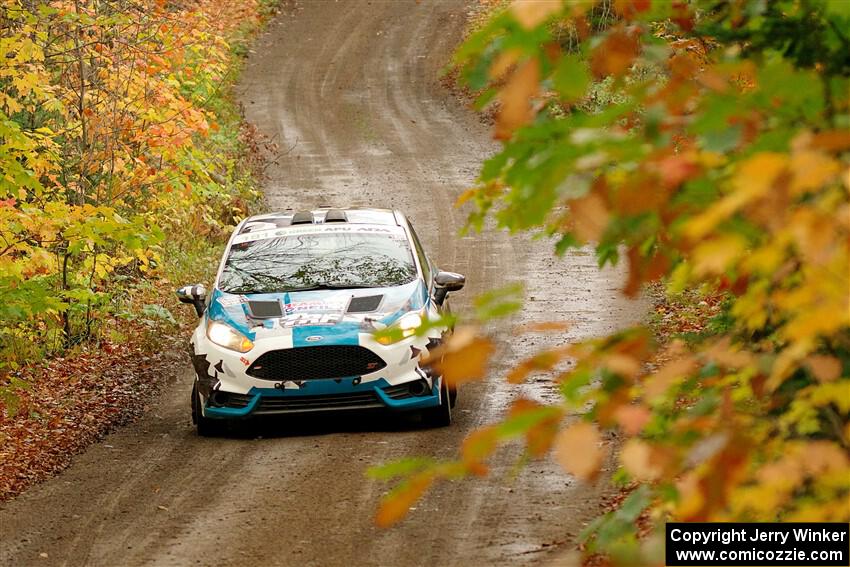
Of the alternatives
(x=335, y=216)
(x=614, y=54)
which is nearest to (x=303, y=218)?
(x=335, y=216)

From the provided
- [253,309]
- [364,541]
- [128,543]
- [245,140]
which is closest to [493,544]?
[364,541]

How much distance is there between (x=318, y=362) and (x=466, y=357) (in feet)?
24.7

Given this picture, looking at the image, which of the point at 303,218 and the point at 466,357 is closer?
the point at 466,357

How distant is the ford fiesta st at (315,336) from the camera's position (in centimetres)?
1002

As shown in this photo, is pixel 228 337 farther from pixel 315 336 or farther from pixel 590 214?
pixel 590 214

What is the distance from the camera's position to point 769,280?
280 cm

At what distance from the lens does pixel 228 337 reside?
10.3m

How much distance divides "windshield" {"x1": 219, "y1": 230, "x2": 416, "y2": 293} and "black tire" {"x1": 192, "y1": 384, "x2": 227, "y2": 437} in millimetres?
1046

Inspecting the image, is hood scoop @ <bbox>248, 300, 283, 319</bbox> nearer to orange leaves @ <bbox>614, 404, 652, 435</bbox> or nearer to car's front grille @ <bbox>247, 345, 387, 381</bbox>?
car's front grille @ <bbox>247, 345, 387, 381</bbox>

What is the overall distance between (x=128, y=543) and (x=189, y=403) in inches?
169

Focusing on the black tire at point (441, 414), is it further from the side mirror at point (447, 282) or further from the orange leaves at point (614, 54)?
the orange leaves at point (614, 54)

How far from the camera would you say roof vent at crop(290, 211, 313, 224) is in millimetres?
11945

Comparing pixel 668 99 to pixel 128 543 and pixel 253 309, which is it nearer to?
pixel 128 543

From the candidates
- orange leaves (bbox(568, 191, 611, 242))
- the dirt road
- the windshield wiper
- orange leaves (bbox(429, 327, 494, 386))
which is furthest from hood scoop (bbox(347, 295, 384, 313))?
orange leaves (bbox(568, 191, 611, 242))
